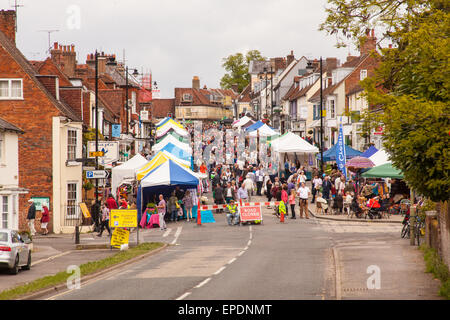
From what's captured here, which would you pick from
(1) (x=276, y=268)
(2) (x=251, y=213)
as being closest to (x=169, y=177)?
(2) (x=251, y=213)

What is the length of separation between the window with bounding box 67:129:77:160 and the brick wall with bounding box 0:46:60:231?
1374mm

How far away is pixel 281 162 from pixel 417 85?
37.0 metres

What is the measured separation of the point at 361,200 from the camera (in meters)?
35.6

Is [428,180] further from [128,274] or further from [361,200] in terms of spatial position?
[361,200]

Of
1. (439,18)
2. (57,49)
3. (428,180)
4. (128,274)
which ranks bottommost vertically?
→ (128,274)

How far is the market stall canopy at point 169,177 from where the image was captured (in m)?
36.6

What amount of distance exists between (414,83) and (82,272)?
35.0 feet

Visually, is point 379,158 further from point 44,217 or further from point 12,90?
point 12,90

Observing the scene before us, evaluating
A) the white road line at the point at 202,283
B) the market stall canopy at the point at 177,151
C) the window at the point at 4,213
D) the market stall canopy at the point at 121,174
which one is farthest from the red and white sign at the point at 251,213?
the white road line at the point at 202,283

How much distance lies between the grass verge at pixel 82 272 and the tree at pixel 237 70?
124437mm

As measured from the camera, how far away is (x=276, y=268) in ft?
67.9

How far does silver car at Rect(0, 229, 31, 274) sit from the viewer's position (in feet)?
69.1

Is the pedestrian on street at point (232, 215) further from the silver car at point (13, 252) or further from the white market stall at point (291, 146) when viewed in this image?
the silver car at point (13, 252)

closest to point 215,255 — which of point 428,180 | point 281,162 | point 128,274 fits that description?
point 128,274
